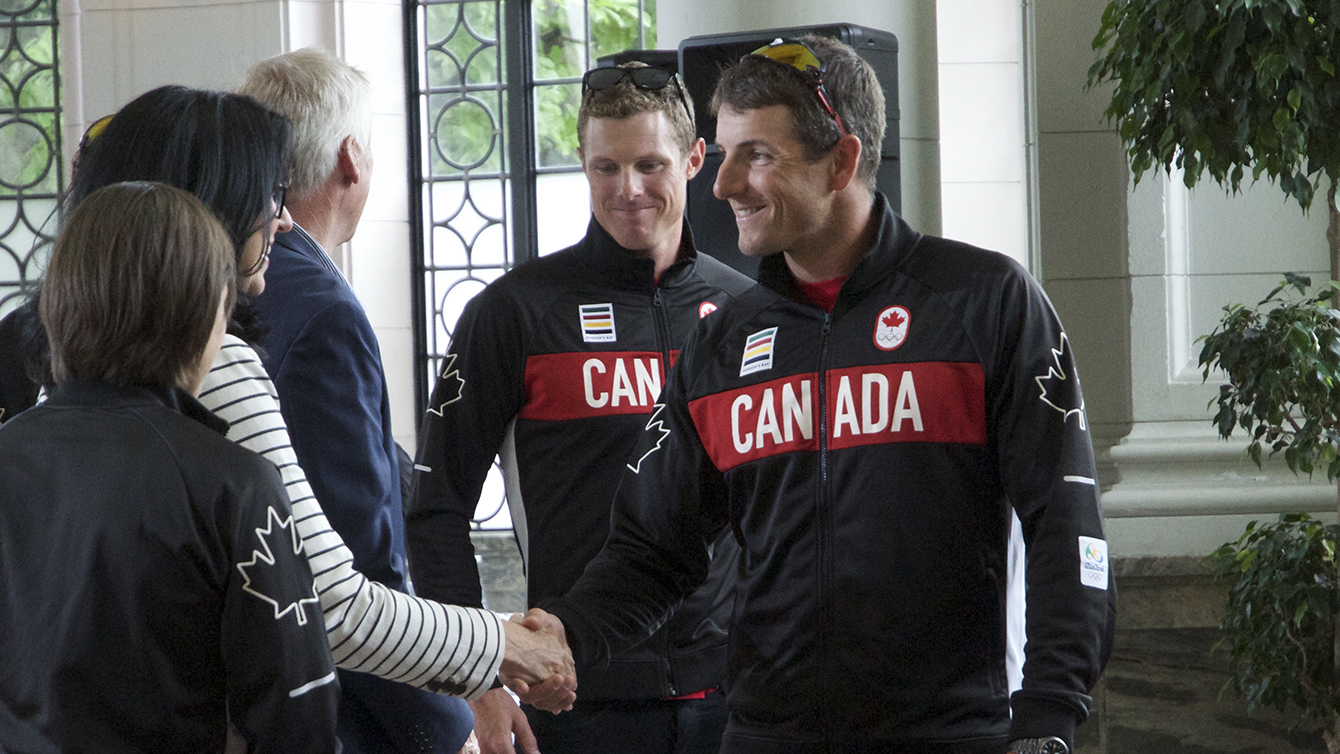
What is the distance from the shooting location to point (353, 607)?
158 cm

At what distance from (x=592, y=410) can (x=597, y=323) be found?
0.56ft

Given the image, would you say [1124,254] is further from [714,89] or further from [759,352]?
[759,352]

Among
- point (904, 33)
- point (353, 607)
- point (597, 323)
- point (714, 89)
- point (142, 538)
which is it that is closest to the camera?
point (142, 538)

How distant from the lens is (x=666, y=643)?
2.32 meters

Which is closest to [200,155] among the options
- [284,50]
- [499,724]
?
[499,724]

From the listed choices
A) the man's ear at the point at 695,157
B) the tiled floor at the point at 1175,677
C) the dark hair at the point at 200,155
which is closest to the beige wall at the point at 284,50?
the tiled floor at the point at 1175,677

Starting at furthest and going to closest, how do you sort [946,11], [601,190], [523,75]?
[523,75] → [946,11] → [601,190]

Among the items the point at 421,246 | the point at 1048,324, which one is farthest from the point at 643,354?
the point at 421,246

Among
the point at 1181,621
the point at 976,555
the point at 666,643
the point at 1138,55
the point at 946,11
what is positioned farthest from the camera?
the point at 946,11

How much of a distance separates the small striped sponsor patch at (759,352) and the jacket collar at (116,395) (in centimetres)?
82

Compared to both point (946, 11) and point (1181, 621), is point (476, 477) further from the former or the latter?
point (946, 11)

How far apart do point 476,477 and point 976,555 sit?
1.01 m

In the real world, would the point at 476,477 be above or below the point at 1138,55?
below

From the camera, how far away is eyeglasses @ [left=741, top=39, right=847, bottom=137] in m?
1.93
